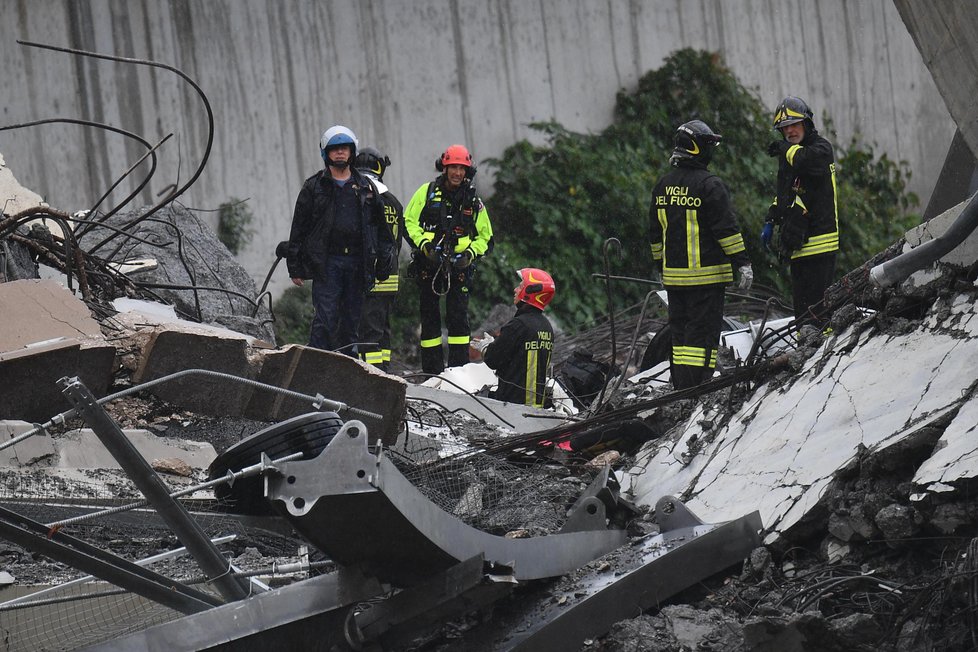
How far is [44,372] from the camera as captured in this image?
4.90 m

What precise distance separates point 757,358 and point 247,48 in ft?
27.3

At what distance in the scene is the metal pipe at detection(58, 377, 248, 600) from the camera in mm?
2842

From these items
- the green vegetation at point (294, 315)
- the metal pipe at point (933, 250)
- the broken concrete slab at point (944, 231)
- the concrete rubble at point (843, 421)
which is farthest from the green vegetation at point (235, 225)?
the metal pipe at point (933, 250)

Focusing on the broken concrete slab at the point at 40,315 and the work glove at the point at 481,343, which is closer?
the broken concrete slab at the point at 40,315

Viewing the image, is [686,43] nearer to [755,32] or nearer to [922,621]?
[755,32]

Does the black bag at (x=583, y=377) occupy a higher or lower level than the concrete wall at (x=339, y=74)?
lower

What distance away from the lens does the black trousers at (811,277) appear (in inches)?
297

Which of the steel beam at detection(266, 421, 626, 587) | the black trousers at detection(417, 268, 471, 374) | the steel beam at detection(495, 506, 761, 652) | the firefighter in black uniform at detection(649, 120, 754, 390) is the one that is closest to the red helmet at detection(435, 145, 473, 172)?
the black trousers at detection(417, 268, 471, 374)

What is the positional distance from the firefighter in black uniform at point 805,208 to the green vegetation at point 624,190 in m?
5.39

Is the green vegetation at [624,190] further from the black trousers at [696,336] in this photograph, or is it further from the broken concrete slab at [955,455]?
the broken concrete slab at [955,455]

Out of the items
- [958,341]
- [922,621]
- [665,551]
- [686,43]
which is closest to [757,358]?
[958,341]

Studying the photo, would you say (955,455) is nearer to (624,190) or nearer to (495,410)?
(495,410)

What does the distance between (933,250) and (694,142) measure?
3.58 metres

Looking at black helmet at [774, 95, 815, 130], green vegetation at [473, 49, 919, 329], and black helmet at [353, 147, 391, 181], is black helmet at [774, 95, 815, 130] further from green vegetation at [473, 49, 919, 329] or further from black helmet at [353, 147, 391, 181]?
green vegetation at [473, 49, 919, 329]
